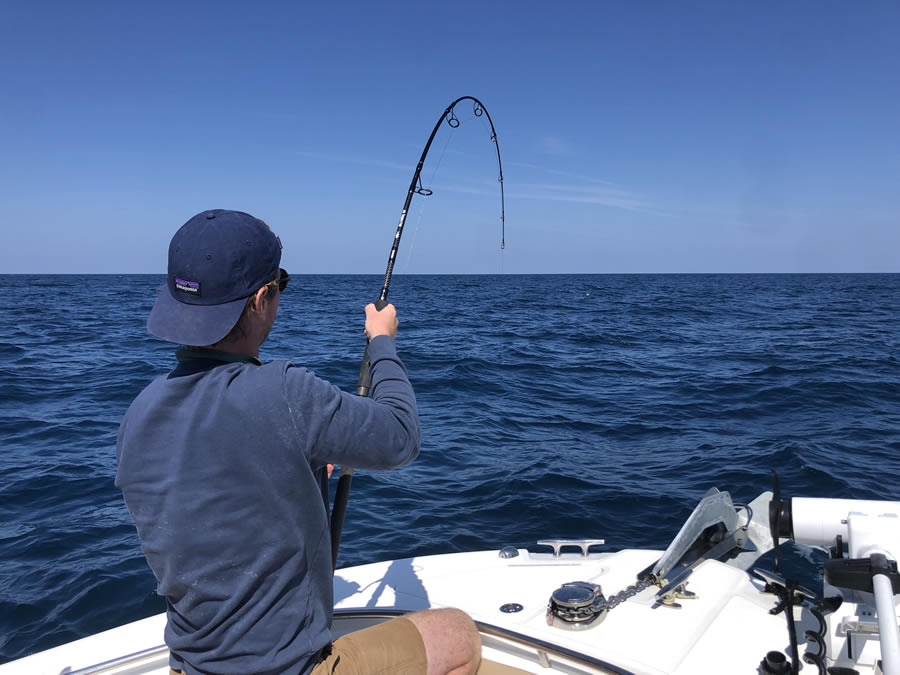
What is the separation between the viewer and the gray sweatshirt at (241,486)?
1251 millimetres

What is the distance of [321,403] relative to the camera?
1.28 metres

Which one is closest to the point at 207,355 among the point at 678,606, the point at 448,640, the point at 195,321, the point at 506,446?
the point at 195,321

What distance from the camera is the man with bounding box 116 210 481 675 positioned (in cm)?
125

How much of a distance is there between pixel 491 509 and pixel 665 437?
9.23 feet

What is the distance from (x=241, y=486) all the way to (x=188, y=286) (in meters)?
0.40

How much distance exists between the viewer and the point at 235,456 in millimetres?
1246

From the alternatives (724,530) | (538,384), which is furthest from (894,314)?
(724,530)

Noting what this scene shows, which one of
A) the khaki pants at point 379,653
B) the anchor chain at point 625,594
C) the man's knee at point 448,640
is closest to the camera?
the khaki pants at point 379,653

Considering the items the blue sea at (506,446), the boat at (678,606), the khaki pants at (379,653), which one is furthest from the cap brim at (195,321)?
the blue sea at (506,446)

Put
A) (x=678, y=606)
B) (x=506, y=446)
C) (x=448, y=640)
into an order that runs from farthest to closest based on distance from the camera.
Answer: (x=506, y=446) < (x=678, y=606) < (x=448, y=640)

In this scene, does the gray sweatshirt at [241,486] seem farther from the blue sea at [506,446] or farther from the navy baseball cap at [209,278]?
the blue sea at [506,446]

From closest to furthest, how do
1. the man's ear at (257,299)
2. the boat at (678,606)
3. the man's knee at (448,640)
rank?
the man's ear at (257,299), the man's knee at (448,640), the boat at (678,606)

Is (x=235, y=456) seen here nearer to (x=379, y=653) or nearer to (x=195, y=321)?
(x=195, y=321)

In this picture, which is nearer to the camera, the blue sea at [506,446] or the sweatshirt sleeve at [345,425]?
the sweatshirt sleeve at [345,425]
